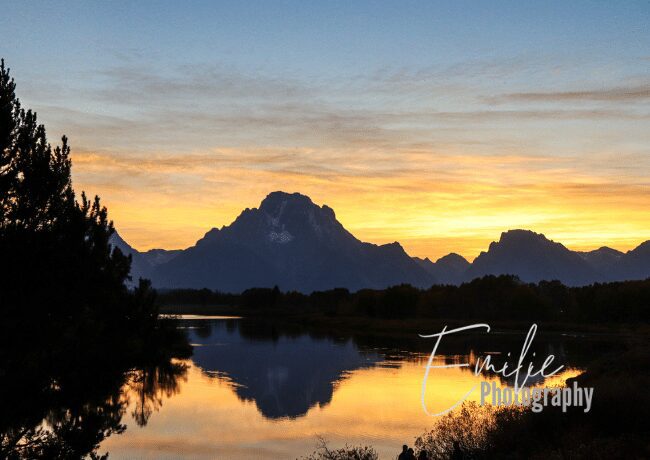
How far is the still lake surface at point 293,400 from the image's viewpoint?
41.3 meters

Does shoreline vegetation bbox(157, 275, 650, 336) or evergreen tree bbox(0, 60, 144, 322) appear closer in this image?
evergreen tree bbox(0, 60, 144, 322)

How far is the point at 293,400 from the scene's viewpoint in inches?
2330

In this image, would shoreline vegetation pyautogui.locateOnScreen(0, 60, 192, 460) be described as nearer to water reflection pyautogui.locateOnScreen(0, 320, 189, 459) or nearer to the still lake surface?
water reflection pyautogui.locateOnScreen(0, 320, 189, 459)

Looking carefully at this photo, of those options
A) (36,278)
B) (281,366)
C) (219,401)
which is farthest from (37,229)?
(281,366)

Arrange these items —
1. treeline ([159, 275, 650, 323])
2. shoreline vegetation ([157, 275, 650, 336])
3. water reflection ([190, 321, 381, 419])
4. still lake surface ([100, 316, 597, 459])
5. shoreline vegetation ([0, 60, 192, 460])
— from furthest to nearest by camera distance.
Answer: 1. treeline ([159, 275, 650, 323])
2. shoreline vegetation ([157, 275, 650, 336])
3. water reflection ([190, 321, 381, 419])
4. still lake surface ([100, 316, 597, 459])
5. shoreline vegetation ([0, 60, 192, 460])

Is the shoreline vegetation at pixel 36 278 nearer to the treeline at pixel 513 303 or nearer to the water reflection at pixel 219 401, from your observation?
the water reflection at pixel 219 401

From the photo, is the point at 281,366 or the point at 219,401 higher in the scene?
the point at 281,366

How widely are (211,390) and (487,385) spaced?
82.1ft

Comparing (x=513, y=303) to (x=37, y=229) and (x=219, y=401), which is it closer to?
(x=219, y=401)

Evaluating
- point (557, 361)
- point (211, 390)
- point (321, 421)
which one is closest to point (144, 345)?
point (211, 390)

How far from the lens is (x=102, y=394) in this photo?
5034 centimetres

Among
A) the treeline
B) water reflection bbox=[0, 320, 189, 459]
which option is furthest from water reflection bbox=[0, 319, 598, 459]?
the treeline

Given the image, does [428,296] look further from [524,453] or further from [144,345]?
[524,453]

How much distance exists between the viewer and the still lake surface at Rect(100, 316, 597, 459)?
41312 millimetres
